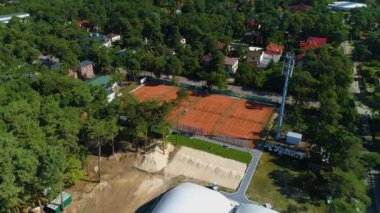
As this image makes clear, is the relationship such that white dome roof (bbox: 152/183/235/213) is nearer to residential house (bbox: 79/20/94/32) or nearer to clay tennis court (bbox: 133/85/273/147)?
clay tennis court (bbox: 133/85/273/147)

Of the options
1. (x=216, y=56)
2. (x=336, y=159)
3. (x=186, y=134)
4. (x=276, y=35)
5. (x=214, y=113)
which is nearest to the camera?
(x=336, y=159)

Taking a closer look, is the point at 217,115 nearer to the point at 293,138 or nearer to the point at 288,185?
the point at 293,138

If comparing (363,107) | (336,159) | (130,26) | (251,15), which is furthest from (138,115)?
(251,15)

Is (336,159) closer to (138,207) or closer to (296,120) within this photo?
(296,120)

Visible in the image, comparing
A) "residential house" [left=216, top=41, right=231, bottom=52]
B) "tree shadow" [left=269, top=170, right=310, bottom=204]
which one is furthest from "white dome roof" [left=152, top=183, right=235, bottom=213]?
"residential house" [left=216, top=41, right=231, bottom=52]

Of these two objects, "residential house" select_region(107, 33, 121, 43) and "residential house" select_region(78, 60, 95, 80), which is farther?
"residential house" select_region(107, 33, 121, 43)

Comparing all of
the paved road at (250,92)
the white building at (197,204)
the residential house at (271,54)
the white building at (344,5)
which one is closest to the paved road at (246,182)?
the white building at (197,204)

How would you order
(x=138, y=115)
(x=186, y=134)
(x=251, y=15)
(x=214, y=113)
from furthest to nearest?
(x=251, y=15), (x=214, y=113), (x=186, y=134), (x=138, y=115)

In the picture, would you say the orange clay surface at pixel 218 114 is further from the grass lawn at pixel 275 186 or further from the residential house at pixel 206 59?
the residential house at pixel 206 59
